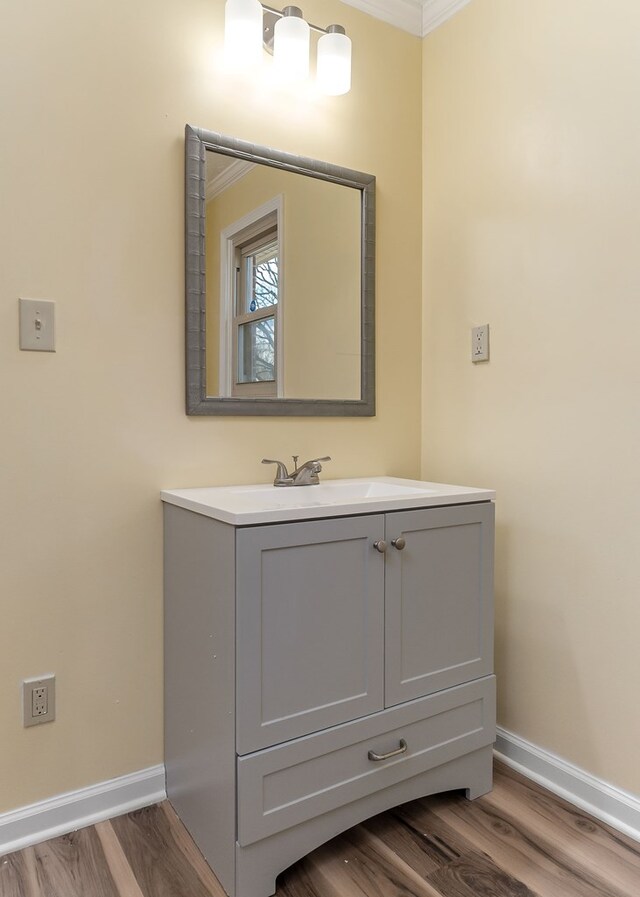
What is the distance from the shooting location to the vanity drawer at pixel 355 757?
3.86ft

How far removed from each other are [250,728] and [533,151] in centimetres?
162

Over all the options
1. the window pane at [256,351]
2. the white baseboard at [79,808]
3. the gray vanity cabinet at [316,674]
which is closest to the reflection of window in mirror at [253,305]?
the window pane at [256,351]

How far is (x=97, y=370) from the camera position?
1.45 m

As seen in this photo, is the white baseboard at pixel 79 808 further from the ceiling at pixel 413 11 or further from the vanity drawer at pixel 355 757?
the ceiling at pixel 413 11

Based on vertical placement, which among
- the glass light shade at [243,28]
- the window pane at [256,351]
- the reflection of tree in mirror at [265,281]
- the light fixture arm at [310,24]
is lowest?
the window pane at [256,351]

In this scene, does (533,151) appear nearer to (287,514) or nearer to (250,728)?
(287,514)

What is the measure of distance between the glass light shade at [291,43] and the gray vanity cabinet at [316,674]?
1.24m

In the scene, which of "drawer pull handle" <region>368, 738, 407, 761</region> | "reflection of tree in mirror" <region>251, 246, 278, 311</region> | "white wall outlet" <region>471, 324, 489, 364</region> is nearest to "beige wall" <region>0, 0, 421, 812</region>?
"reflection of tree in mirror" <region>251, 246, 278, 311</region>

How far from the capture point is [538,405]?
1.62 meters

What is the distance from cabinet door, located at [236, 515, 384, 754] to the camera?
1164 mm

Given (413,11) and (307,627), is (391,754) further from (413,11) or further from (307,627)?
(413,11)

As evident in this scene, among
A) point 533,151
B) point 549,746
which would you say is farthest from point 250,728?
point 533,151

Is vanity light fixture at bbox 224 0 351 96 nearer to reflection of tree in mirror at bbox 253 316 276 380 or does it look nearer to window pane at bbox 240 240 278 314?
window pane at bbox 240 240 278 314

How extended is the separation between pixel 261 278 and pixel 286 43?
2.04 ft
